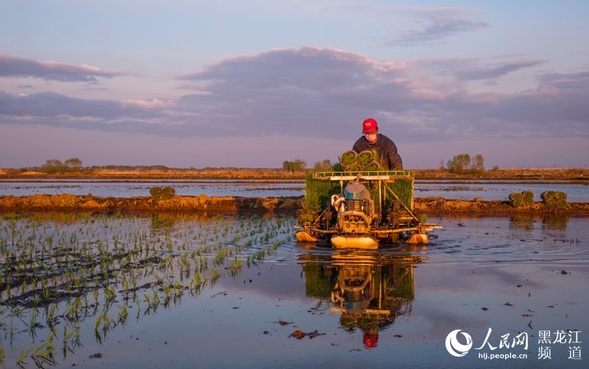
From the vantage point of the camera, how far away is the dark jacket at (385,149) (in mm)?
19500

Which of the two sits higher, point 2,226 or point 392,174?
point 392,174

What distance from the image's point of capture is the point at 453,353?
764 cm

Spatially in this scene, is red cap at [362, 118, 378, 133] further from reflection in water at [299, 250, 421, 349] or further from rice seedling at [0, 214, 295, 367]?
reflection in water at [299, 250, 421, 349]

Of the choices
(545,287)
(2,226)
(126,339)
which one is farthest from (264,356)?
(2,226)

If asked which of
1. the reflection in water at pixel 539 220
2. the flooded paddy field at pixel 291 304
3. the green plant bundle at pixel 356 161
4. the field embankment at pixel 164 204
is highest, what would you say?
the green plant bundle at pixel 356 161

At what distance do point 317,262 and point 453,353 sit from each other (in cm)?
678

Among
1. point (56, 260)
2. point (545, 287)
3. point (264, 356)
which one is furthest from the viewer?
point (56, 260)

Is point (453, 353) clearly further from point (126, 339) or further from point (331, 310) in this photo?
point (126, 339)

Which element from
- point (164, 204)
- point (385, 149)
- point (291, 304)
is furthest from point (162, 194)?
point (291, 304)

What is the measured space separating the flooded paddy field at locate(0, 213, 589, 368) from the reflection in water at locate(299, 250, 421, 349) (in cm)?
3

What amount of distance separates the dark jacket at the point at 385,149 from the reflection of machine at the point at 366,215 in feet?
2.83

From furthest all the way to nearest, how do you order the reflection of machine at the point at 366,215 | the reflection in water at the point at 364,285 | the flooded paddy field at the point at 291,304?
the reflection of machine at the point at 366,215 → the reflection in water at the point at 364,285 → the flooded paddy field at the point at 291,304

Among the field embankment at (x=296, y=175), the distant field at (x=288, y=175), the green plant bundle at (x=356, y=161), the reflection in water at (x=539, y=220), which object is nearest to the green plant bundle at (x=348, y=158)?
the green plant bundle at (x=356, y=161)

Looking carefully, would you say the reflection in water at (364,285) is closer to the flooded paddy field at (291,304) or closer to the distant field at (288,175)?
the flooded paddy field at (291,304)
